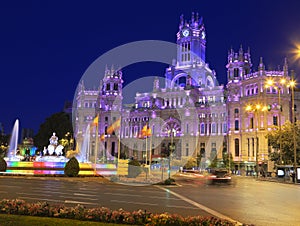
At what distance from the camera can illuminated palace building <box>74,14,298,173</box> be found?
8662 cm

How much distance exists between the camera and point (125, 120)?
125250mm

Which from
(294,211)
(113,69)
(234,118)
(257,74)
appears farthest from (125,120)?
(294,211)

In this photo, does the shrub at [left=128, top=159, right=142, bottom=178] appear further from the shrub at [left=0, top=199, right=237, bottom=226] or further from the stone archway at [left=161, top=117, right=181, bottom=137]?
the stone archway at [left=161, top=117, right=181, bottom=137]

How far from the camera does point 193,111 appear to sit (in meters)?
110

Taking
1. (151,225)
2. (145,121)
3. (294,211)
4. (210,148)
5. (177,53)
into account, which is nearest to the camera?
(151,225)

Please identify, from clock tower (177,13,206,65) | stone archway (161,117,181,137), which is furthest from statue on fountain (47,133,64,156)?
clock tower (177,13,206,65)

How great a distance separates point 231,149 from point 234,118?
9044mm

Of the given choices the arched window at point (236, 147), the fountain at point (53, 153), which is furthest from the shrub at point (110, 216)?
the arched window at point (236, 147)

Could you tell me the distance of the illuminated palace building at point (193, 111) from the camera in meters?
86.6

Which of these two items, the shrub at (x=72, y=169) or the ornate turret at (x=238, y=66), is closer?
the shrub at (x=72, y=169)

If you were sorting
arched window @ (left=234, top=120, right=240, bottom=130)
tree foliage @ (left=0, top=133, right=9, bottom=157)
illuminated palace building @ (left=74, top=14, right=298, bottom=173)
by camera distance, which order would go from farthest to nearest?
1. tree foliage @ (left=0, top=133, right=9, bottom=157)
2. arched window @ (left=234, top=120, right=240, bottom=130)
3. illuminated palace building @ (left=74, top=14, right=298, bottom=173)

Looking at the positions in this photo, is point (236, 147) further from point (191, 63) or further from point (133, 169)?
point (133, 169)

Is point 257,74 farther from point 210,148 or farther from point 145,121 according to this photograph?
point 145,121

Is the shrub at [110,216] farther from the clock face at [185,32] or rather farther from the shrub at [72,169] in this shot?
the clock face at [185,32]
